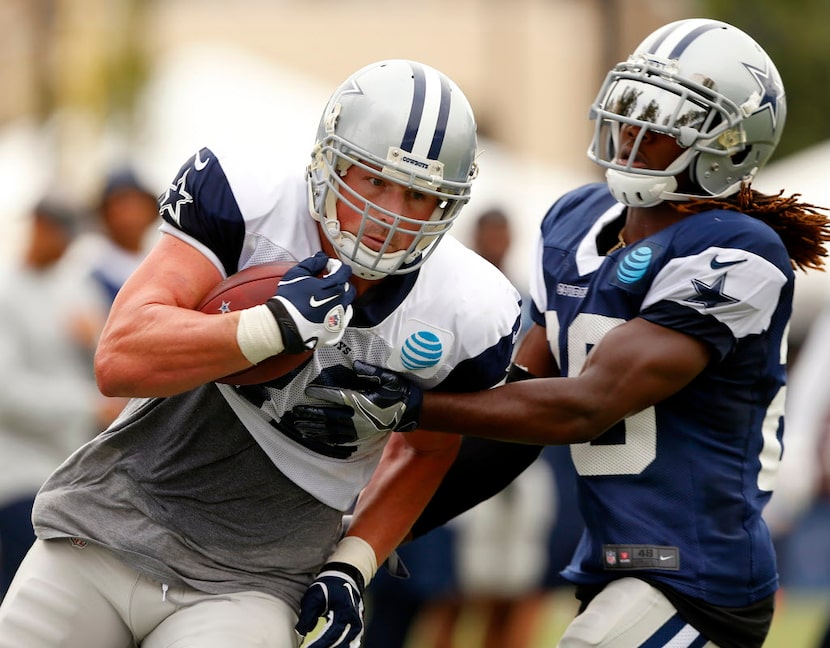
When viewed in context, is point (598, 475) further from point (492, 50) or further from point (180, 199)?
point (492, 50)

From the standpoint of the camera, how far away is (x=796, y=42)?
18578 millimetres

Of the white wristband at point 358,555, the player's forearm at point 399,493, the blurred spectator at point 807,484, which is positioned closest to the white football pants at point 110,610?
the white wristband at point 358,555

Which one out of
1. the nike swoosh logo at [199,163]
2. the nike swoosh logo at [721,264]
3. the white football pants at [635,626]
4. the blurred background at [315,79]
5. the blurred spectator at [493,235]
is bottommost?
the blurred background at [315,79]

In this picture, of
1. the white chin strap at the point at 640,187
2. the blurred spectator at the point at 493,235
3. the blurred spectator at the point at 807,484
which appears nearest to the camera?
the white chin strap at the point at 640,187

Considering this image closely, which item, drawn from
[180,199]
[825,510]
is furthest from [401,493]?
[825,510]

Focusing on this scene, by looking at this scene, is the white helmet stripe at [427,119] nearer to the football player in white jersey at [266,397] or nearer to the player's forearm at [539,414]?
the football player in white jersey at [266,397]

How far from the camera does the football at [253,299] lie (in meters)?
2.99

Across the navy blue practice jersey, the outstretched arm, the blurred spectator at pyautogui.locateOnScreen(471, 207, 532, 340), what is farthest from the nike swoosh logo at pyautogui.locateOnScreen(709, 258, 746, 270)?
the blurred spectator at pyautogui.locateOnScreen(471, 207, 532, 340)

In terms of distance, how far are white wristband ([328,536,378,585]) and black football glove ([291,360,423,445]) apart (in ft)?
1.08

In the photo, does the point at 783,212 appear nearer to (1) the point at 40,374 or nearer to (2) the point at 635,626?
(2) the point at 635,626

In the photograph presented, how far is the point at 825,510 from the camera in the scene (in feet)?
28.5

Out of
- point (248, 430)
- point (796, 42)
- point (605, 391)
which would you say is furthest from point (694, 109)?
point (796, 42)

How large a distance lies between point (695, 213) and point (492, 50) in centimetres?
1956

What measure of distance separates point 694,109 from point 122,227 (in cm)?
355
